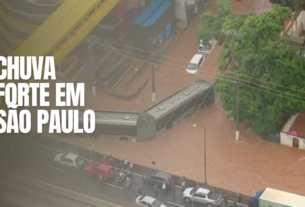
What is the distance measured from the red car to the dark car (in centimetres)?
216

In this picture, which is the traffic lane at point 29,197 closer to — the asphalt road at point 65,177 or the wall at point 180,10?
the asphalt road at point 65,177

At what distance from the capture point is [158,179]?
49.3 meters

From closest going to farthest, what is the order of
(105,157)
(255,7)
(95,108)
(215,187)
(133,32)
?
(215,187), (105,157), (95,108), (133,32), (255,7)

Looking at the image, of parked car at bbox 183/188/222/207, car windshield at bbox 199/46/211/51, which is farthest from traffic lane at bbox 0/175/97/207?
car windshield at bbox 199/46/211/51

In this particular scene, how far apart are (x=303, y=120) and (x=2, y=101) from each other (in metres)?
19.4

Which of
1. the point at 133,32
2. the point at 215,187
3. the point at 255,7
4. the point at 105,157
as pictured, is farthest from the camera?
the point at 255,7

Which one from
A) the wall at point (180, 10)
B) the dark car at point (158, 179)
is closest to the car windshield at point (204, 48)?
the wall at point (180, 10)

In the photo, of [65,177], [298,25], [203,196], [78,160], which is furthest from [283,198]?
[298,25]

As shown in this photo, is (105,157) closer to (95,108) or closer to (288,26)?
(95,108)

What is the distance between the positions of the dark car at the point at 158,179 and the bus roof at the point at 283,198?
588cm

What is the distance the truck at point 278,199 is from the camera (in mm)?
45656

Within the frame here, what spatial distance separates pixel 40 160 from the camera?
171 feet

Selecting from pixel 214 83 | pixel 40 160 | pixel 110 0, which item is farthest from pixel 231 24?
pixel 40 160

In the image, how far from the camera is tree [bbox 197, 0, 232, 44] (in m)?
56.1
